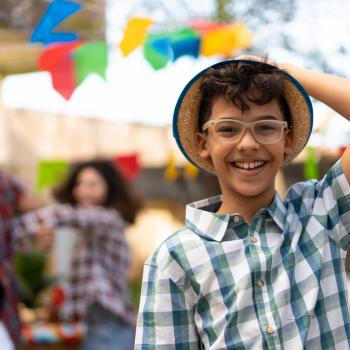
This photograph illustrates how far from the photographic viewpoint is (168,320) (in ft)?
5.74

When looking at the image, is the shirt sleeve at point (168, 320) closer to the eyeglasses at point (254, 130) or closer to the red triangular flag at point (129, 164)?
the eyeglasses at point (254, 130)

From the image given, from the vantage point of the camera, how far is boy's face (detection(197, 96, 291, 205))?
177 centimetres

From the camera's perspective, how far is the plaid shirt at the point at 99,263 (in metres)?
4.69

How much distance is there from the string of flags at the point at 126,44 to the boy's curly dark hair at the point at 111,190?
1.15 m

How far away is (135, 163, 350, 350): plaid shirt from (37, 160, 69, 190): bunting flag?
4.13 meters

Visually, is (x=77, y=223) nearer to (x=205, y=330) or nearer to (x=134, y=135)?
(x=205, y=330)

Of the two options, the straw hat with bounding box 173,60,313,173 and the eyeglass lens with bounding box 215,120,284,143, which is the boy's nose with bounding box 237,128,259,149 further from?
the straw hat with bounding box 173,60,313,173

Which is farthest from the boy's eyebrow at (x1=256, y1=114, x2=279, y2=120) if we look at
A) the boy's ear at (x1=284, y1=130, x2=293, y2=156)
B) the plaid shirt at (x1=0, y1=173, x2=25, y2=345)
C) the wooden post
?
the wooden post

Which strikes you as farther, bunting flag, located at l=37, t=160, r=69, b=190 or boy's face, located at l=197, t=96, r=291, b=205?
bunting flag, located at l=37, t=160, r=69, b=190

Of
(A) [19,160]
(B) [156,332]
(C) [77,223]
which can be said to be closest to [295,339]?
(B) [156,332]

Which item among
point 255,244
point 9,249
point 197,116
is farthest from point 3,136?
point 255,244

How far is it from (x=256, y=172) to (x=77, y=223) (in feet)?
9.82

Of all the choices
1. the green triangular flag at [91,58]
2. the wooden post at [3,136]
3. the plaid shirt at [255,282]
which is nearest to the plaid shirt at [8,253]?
the green triangular flag at [91,58]

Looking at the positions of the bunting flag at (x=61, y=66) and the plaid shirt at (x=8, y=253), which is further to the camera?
the plaid shirt at (x=8, y=253)
